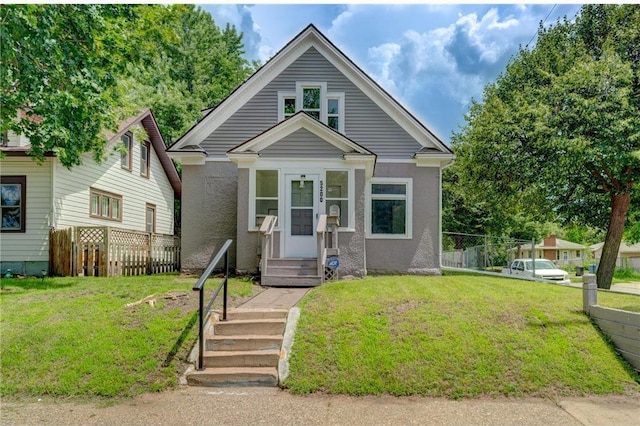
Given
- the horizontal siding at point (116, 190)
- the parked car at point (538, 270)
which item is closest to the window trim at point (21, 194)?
the horizontal siding at point (116, 190)

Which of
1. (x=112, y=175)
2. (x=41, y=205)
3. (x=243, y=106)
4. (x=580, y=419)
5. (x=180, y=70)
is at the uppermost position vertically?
(x=180, y=70)

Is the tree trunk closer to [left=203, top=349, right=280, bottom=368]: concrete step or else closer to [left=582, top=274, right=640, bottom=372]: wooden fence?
[left=582, top=274, right=640, bottom=372]: wooden fence

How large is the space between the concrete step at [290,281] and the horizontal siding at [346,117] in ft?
14.6

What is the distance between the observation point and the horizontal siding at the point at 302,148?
10703 mm

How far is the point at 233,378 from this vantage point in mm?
5230

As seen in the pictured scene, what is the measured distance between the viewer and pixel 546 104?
13.7 meters

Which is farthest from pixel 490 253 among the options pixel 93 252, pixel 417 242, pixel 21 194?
pixel 21 194

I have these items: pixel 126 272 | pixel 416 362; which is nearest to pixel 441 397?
pixel 416 362

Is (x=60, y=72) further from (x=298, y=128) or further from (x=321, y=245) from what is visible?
(x=321, y=245)

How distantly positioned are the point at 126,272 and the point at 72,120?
4.84 m

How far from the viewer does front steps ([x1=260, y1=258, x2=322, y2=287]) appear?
31.6 feet

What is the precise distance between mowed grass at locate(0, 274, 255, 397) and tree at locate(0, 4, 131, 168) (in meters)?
4.04

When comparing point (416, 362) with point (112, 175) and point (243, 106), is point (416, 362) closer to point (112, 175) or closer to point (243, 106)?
point (243, 106)

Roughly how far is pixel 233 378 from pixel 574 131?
40.5ft
